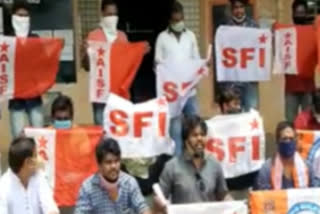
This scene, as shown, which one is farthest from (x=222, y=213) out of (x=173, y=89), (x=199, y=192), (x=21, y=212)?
(x=173, y=89)

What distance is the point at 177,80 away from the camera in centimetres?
1053

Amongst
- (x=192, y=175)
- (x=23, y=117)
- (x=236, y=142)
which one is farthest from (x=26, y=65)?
(x=192, y=175)

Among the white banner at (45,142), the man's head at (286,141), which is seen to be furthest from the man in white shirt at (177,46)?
the man's head at (286,141)

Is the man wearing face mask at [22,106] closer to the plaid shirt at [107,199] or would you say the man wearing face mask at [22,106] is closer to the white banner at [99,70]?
the white banner at [99,70]

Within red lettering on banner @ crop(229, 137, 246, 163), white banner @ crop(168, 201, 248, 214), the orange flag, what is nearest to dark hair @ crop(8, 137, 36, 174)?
white banner @ crop(168, 201, 248, 214)

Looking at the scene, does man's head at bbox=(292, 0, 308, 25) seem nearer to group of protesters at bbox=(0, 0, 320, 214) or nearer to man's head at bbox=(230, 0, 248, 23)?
man's head at bbox=(230, 0, 248, 23)

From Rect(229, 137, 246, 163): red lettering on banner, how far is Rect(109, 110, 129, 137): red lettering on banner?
97cm

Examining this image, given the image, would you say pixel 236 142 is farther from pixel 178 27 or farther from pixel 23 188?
pixel 23 188

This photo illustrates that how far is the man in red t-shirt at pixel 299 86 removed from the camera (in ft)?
37.0

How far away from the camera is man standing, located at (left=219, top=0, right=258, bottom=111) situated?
1095cm

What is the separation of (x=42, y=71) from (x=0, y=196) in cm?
403

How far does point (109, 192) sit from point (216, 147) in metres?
2.85

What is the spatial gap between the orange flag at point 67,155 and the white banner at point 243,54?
2.15m

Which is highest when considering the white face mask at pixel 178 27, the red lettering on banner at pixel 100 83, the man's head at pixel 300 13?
the man's head at pixel 300 13
